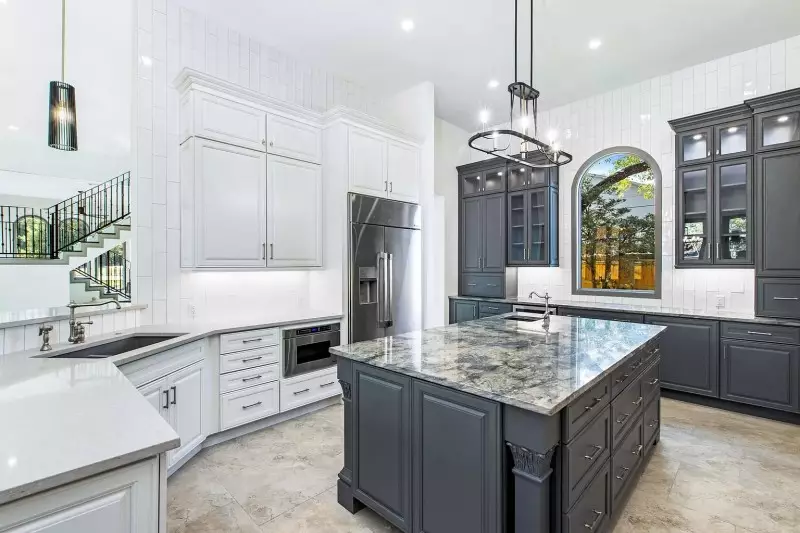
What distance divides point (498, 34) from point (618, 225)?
9.19 ft

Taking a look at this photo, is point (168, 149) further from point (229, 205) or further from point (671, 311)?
point (671, 311)

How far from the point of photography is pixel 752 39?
12.5ft

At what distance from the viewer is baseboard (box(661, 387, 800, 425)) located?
3492 millimetres

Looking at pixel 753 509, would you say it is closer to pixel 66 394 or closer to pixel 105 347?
pixel 66 394

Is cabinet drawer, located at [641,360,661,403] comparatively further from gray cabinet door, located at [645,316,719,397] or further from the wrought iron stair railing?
the wrought iron stair railing

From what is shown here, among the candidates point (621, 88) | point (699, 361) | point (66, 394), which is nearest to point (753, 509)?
point (699, 361)

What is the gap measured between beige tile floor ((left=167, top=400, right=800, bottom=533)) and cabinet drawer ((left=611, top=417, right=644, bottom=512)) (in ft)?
0.55

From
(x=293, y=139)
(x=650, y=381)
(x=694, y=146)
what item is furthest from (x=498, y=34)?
(x=650, y=381)

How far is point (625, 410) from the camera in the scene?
221 cm

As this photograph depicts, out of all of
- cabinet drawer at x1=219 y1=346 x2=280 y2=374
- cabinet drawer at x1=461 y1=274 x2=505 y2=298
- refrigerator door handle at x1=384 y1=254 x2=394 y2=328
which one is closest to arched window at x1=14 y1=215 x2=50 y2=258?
cabinet drawer at x1=219 y1=346 x2=280 y2=374

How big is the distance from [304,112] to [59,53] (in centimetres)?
189

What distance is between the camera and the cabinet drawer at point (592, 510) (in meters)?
1.62

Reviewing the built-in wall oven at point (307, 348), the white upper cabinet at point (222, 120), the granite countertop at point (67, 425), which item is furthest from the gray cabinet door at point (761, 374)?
the white upper cabinet at point (222, 120)

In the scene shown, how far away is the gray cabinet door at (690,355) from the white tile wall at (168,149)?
434cm
